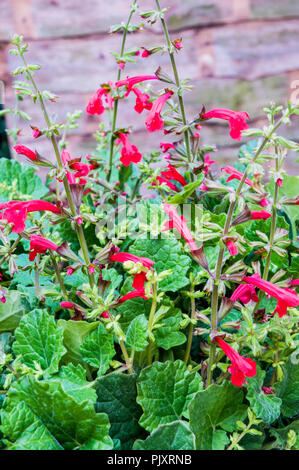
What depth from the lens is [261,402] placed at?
0.45 m

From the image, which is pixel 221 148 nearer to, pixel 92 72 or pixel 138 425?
pixel 92 72

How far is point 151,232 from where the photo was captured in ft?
1.63

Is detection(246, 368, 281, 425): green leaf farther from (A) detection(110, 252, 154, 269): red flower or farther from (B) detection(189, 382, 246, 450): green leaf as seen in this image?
(A) detection(110, 252, 154, 269): red flower

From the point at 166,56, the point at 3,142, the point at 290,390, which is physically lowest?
the point at 290,390

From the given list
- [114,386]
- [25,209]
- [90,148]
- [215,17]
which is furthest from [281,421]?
[215,17]

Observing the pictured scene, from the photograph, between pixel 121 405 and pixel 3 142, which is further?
pixel 3 142

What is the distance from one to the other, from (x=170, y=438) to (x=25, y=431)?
12 cm

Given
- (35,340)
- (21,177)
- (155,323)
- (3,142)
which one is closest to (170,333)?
(155,323)

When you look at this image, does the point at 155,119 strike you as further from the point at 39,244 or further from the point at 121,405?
the point at 121,405

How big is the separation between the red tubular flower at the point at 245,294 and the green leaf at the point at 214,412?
0.26 ft

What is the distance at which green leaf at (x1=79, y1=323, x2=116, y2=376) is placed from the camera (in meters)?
0.46

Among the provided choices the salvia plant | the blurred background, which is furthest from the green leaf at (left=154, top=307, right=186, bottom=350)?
the blurred background

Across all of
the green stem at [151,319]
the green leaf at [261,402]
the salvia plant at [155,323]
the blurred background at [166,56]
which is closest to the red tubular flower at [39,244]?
the salvia plant at [155,323]
